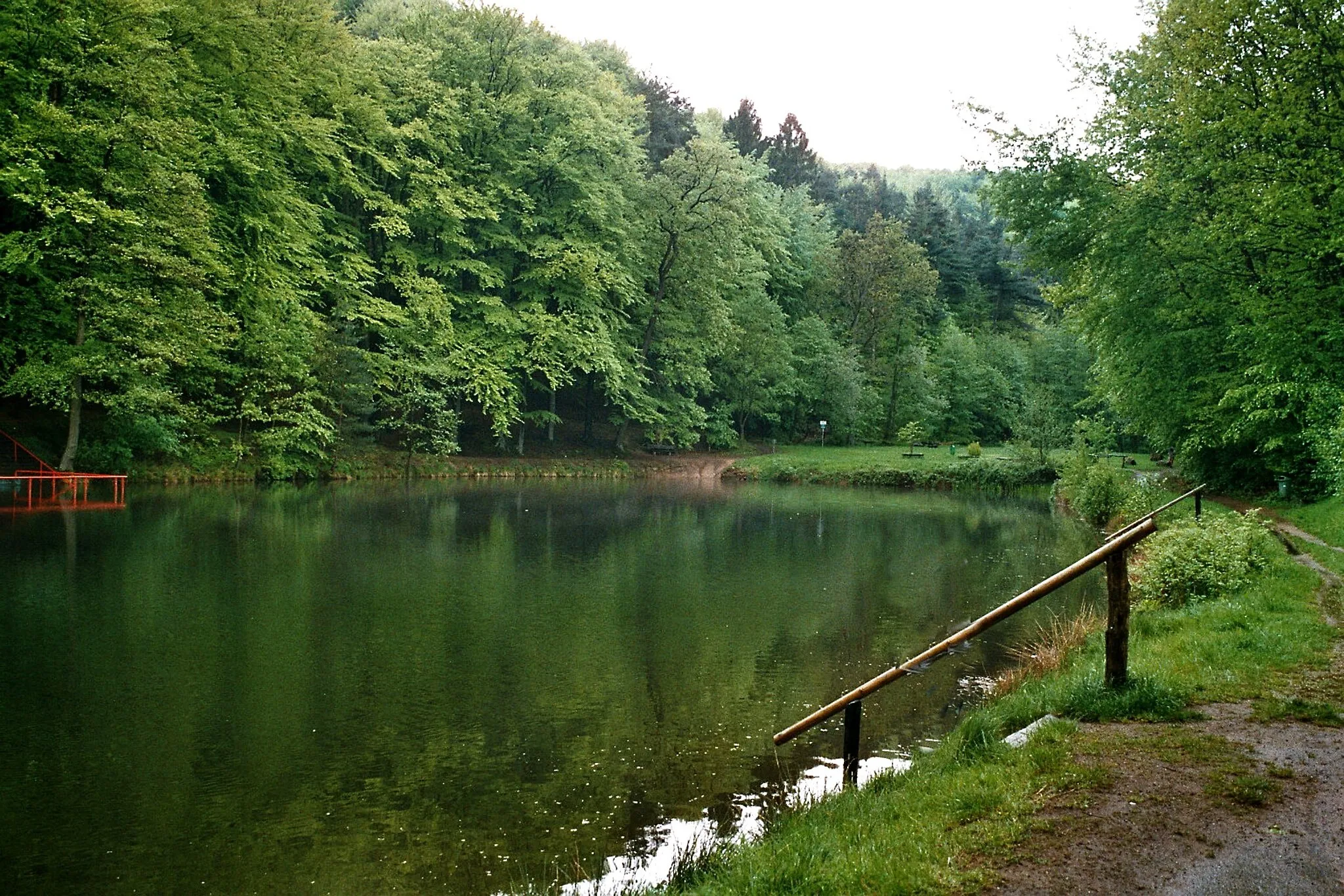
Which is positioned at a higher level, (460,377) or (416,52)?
(416,52)

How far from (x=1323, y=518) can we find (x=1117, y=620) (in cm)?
1453

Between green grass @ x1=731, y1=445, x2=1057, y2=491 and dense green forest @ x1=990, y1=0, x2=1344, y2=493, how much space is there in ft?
41.2

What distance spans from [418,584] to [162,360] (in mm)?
15831

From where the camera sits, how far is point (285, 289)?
32.8 meters

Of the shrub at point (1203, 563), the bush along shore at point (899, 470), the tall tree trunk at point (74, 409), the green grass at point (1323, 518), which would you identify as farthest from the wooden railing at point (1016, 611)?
the bush along shore at point (899, 470)

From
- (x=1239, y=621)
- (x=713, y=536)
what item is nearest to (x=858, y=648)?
(x=1239, y=621)

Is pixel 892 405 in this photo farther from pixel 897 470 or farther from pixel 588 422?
pixel 588 422

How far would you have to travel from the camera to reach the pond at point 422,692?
6.23 metres

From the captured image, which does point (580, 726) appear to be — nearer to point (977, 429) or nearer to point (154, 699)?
point (154, 699)

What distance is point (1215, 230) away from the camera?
19875 mm


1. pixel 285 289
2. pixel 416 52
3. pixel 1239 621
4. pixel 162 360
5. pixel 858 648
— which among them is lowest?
pixel 858 648

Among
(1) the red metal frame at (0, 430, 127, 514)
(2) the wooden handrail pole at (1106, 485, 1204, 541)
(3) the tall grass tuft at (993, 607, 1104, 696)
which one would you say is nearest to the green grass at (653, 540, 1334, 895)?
(3) the tall grass tuft at (993, 607, 1104, 696)

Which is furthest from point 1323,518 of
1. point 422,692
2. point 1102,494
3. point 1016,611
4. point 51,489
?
point 51,489

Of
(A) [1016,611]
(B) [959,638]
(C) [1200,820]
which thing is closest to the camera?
(C) [1200,820]
